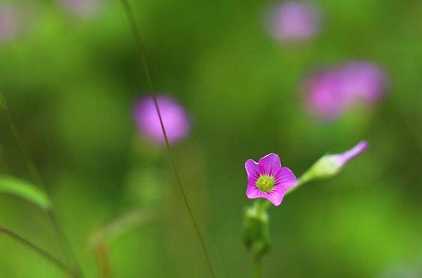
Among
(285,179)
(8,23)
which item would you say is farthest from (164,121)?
(285,179)

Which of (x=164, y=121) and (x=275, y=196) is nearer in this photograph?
(x=275, y=196)

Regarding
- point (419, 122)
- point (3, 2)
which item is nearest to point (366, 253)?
point (419, 122)

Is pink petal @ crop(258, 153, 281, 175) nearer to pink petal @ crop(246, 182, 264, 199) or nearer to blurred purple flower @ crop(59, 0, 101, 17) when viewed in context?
pink petal @ crop(246, 182, 264, 199)

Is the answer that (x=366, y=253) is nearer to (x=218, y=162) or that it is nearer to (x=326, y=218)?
(x=326, y=218)

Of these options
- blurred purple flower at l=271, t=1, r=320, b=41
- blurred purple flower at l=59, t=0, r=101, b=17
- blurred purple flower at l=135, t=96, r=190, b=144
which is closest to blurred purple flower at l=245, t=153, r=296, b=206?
blurred purple flower at l=135, t=96, r=190, b=144

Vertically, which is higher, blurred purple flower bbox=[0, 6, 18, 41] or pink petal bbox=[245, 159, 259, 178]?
blurred purple flower bbox=[0, 6, 18, 41]

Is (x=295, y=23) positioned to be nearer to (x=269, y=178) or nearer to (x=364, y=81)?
(x=364, y=81)
